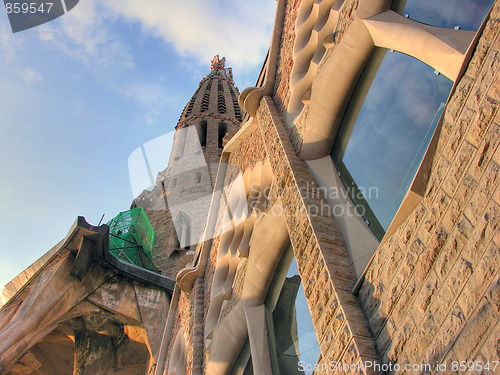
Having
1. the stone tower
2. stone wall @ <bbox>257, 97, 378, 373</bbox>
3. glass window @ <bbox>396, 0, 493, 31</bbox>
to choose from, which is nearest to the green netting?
the stone tower

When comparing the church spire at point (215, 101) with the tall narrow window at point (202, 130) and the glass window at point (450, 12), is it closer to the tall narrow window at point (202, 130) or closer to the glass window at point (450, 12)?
the tall narrow window at point (202, 130)

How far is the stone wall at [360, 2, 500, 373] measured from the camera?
89.2 inches

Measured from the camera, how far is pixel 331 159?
16.5 ft

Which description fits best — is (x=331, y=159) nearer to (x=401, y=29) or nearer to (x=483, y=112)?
(x=401, y=29)

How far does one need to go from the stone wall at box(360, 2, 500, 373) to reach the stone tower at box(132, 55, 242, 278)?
1010 centimetres

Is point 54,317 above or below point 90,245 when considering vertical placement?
below

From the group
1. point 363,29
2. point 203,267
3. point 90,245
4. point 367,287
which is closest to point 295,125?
point 363,29

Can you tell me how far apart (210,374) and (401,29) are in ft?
15.9

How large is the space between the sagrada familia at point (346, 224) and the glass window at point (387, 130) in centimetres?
2

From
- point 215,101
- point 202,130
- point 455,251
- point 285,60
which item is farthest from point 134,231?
point 215,101

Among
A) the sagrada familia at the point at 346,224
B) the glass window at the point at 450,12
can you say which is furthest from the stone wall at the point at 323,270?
the glass window at the point at 450,12

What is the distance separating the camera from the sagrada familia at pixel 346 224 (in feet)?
8.26

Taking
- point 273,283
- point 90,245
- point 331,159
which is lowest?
point 273,283

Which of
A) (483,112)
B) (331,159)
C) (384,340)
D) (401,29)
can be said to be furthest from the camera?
(331,159)
